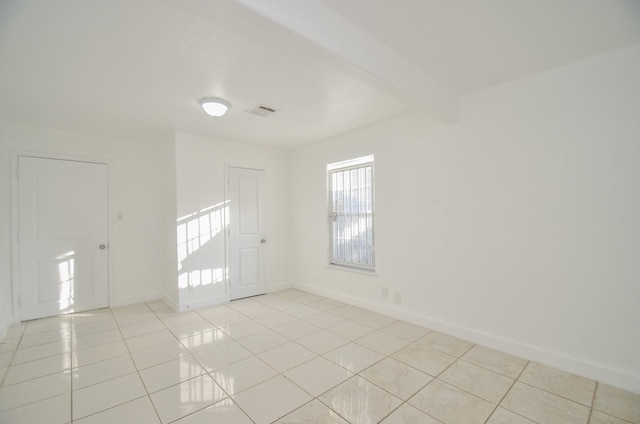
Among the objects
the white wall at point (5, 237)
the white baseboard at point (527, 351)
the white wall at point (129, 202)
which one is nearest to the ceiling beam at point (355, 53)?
the white baseboard at point (527, 351)

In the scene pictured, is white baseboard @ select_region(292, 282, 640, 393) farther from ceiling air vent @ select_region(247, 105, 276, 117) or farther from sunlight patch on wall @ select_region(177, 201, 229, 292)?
ceiling air vent @ select_region(247, 105, 276, 117)

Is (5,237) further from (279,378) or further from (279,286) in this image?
(279,378)

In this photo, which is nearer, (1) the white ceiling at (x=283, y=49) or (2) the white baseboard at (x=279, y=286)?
(1) the white ceiling at (x=283, y=49)

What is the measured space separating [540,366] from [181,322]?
387cm

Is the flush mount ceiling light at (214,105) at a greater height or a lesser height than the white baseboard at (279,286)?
greater

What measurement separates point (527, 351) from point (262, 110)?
362 cm

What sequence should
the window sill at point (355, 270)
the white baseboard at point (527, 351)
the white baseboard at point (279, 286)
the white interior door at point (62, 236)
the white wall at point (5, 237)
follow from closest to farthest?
the white baseboard at point (527, 351), the white wall at point (5, 237), the white interior door at point (62, 236), the window sill at point (355, 270), the white baseboard at point (279, 286)

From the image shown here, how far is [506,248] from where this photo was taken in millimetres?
2691

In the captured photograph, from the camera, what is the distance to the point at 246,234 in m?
4.71

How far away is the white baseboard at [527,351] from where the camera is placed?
2.13 m

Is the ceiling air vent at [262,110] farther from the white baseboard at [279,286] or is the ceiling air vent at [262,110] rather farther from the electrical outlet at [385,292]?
the white baseboard at [279,286]

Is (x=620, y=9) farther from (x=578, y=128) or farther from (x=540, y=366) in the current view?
(x=540, y=366)

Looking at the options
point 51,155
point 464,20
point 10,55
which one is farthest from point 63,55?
point 464,20

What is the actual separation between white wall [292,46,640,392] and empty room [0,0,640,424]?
0.05ft
